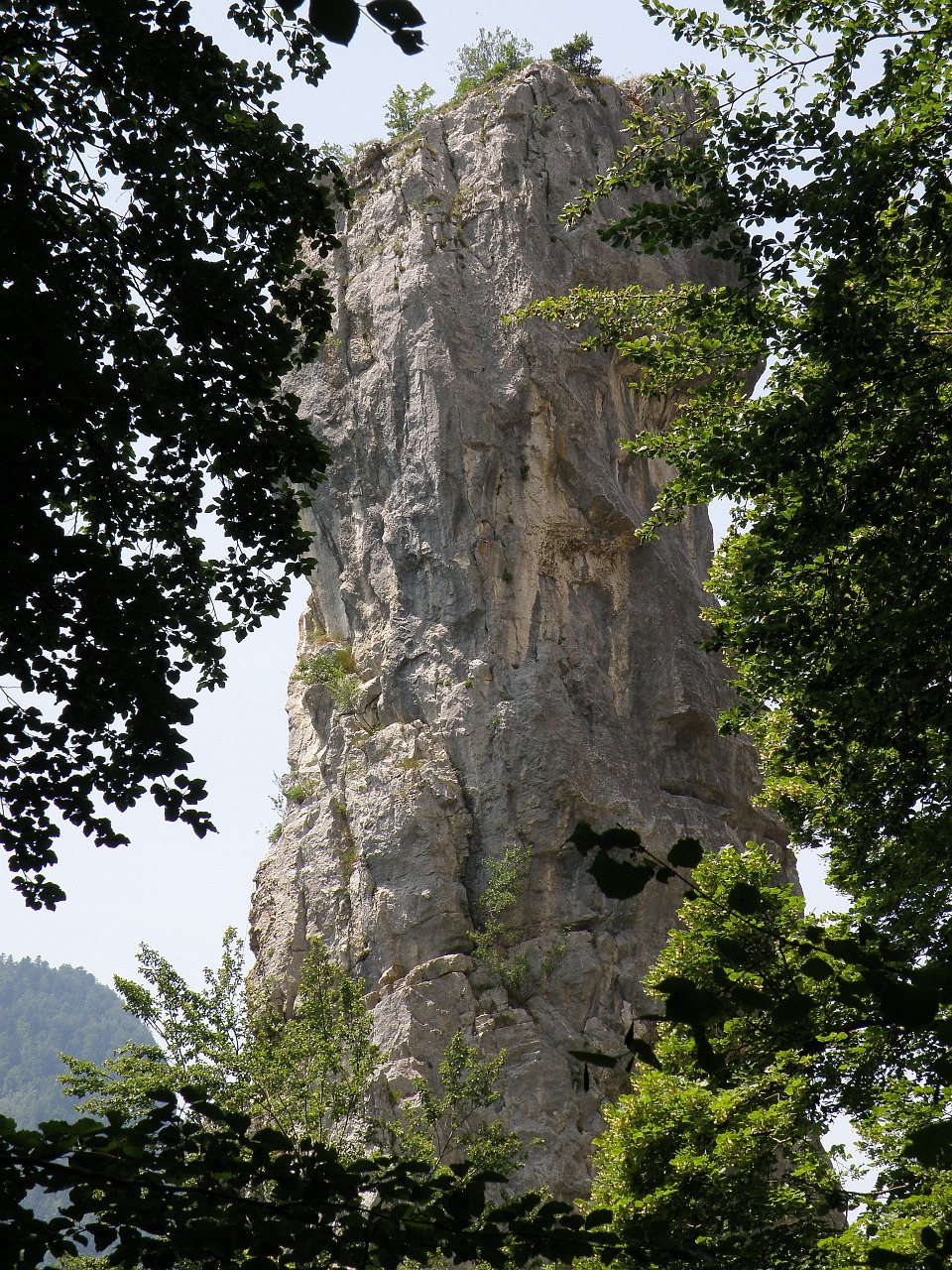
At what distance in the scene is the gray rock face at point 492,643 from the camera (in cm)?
2733

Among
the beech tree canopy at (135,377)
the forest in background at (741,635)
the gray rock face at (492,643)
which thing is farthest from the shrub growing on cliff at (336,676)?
the beech tree canopy at (135,377)

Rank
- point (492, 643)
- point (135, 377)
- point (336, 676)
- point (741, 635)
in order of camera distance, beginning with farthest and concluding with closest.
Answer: point (336, 676)
point (492, 643)
point (741, 635)
point (135, 377)

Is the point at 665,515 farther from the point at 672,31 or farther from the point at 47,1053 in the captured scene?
the point at 47,1053

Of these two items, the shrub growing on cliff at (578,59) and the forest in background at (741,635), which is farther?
the shrub growing on cliff at (578,59)

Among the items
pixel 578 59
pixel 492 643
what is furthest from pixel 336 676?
pixel 578 59

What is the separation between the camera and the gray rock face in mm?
27328

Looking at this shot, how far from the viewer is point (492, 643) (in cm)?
3108

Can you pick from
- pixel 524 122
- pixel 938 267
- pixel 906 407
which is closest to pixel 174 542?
pixel 906 407

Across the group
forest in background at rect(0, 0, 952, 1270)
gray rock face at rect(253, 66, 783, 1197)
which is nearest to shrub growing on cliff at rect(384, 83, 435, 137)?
gray rock face at rect(253, 66, 783, 1197)

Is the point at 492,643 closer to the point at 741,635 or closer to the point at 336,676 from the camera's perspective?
the point at 336,676

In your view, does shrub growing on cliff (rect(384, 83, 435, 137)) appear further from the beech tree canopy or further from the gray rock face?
the beech tree canopy

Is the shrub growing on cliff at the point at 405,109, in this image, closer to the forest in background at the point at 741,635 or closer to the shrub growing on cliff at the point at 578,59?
the shrub growing on cliff at the point at 578,59

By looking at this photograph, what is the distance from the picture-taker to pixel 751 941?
11633mm

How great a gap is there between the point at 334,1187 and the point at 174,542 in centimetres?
429
